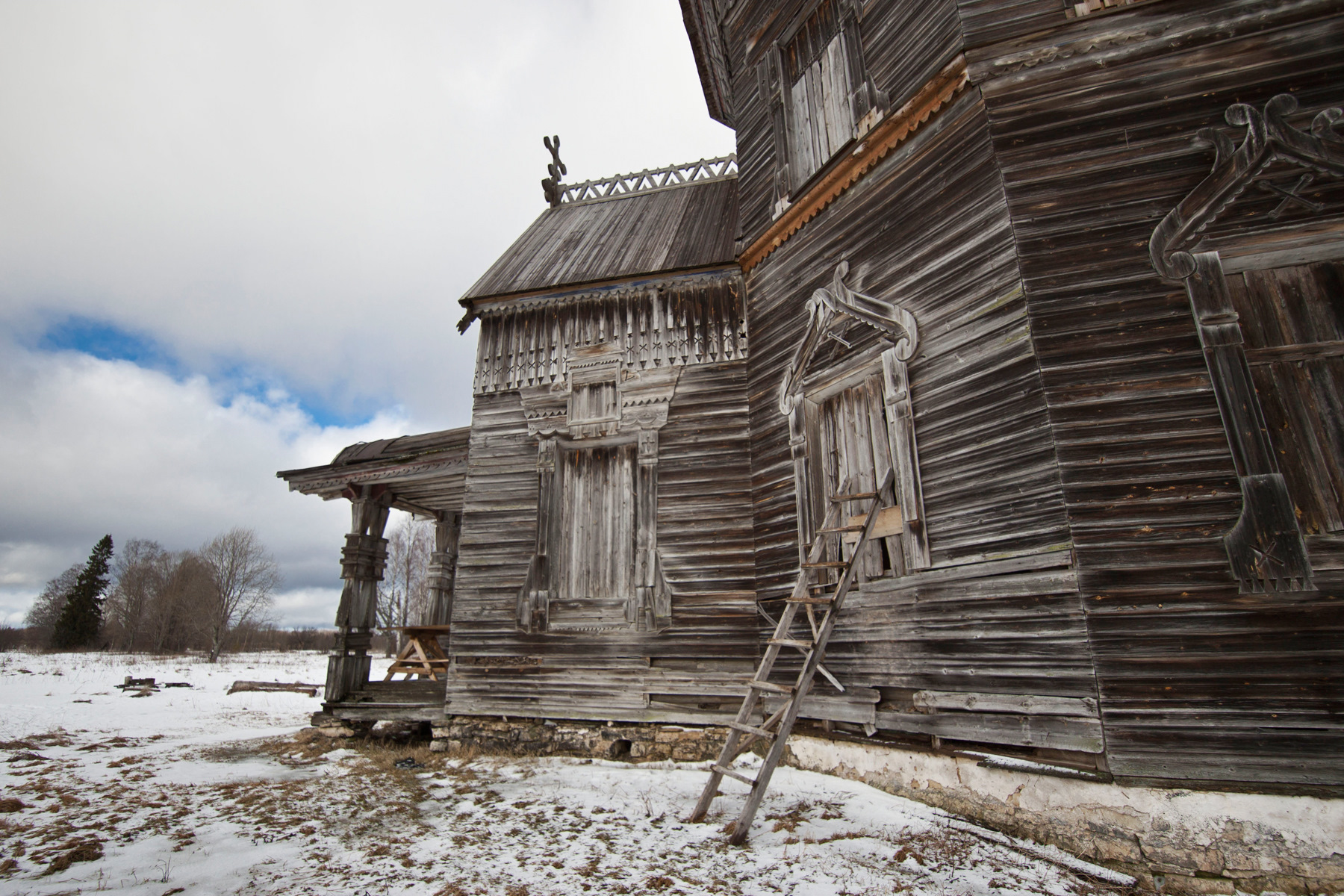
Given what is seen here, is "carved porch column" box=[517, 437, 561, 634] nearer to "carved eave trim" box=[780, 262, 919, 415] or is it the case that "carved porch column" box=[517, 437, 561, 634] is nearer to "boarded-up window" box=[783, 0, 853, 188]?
"carved eave trim" box=[780, 262, 919, 415]

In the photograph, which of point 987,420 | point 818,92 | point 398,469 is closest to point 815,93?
point 818,92

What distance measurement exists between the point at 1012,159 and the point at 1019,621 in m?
4.05

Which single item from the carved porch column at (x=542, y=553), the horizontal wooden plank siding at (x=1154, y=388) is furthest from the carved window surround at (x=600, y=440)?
the horizontal wooden plank siding at (x=1154, y=388)

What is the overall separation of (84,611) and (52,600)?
17.1 metres

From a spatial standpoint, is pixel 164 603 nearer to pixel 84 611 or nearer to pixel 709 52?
pixel 84 611

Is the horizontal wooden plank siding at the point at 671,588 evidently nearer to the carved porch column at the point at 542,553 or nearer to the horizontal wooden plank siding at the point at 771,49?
the carved porch column at the point at 542,553

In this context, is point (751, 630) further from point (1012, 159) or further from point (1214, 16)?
point (1214, 16)

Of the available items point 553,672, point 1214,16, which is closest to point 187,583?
point 553,672

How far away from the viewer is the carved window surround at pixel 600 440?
28.8ft

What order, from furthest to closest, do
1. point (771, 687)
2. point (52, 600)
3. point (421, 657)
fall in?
point (52, 600)
point (421, 657)
point (771, 687)

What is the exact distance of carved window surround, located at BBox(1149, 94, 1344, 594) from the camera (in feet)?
13.9

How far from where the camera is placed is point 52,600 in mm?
54875

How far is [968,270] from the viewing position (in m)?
5.83

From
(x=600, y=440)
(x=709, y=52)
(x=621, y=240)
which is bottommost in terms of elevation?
(x=600, y=440)
